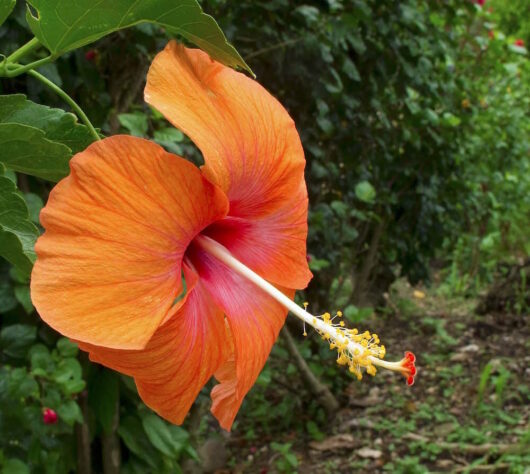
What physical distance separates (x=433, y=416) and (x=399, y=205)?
0.95m

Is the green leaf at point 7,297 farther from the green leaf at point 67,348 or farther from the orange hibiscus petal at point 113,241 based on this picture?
the orange hibiscus petal at point 113,241

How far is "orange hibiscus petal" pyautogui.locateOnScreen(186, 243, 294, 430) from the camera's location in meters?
0.53

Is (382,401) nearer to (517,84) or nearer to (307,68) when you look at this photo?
(307,68)

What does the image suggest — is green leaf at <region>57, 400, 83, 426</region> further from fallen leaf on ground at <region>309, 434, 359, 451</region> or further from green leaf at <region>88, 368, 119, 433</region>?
fallen leaf on ground at <region>309, 434, 359, 451</region>

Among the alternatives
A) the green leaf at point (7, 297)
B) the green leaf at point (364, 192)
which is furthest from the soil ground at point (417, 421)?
the green leaf at point (7, 297)

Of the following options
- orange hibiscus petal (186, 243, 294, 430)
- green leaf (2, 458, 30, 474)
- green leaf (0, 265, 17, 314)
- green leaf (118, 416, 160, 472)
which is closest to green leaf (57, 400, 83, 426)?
green leaf (2, 458, 30, 474)

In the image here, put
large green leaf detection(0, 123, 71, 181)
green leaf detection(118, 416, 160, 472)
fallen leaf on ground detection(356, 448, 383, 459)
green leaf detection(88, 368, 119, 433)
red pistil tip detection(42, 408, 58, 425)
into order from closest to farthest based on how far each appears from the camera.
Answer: large green leaf detection(0, 123, 71, 181) < red pistil tip detection(42, 408, 58, 425) < green leaf detection(88, 368, 119, 433) < green leaf detection(118, 416, 160, 472) < fallen leaf on ground detection(356, 448, 383, 459)

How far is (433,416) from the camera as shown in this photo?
2.85 metres

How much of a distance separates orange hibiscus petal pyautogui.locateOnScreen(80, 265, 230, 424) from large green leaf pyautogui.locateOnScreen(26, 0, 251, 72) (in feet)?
0.54

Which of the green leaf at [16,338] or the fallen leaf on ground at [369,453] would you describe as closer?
the green leaf at [16,338]

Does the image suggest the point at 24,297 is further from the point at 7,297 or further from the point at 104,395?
the point at 104,395

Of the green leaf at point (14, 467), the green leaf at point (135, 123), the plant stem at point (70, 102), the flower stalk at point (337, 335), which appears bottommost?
the green leaf at point (14, 467)

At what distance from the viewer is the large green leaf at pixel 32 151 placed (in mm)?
488

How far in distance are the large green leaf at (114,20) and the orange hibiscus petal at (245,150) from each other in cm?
1
